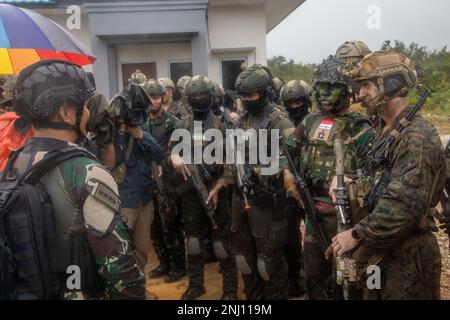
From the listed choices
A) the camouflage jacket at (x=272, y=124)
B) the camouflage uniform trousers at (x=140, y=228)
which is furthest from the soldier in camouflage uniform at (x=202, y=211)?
the camouflage uniform trousers at (x=140, y=228)

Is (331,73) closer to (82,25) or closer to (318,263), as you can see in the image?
(318,263)

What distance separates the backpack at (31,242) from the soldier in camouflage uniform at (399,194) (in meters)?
1.51

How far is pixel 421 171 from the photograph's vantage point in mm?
2189

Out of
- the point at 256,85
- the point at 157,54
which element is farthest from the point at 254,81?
the point at 157,54

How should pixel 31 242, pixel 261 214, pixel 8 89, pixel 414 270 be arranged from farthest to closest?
1. pixel 261 214
2. pixel 8 89
3. pixel 414 270
4. pixel 31 242

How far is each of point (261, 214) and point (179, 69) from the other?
24.8ft

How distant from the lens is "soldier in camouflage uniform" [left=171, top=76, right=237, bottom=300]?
4.17 m

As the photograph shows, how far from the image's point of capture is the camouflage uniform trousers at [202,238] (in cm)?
417

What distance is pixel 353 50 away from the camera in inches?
144

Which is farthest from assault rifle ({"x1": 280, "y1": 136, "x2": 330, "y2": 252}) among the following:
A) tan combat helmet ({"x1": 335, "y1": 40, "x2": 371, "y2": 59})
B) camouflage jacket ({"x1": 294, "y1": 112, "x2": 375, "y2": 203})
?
tan combat helmet ({"x1": 335, "y1": 40, "x2": 371, "y2": 59})

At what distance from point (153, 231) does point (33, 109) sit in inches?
140
